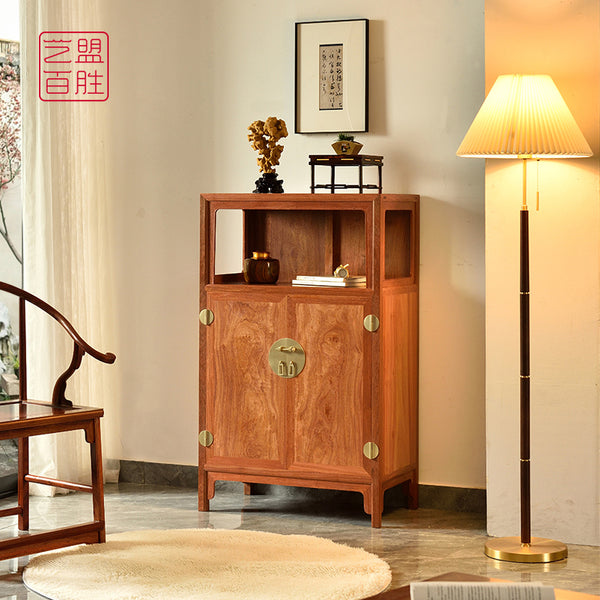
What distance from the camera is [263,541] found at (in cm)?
370

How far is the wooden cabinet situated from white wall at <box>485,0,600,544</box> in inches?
17.0

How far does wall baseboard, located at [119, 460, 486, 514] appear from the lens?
14.0 feet

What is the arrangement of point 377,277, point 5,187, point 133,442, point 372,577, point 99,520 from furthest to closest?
point 133,442
point 5,187
point 377,277
point 99,520
point 372,577

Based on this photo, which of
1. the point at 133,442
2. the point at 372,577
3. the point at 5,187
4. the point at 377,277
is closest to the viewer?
the point at 372,577

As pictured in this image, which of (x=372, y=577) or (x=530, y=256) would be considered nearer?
(x=372, y=577)

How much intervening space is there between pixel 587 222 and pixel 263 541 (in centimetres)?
161

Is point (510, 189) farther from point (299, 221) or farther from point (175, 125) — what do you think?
point (175, 125)

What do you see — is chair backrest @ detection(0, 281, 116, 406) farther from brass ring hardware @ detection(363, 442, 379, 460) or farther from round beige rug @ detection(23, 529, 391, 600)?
brass ring hardware @ detection(363, 442, 379, 460)

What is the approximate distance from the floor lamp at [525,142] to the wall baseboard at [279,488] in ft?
2.06

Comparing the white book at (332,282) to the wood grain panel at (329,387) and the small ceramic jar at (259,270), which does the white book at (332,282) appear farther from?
the small ceramic jar at (259,270)

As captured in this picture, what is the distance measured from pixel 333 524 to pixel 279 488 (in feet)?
1.81

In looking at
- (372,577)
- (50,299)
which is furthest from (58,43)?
(372,577)

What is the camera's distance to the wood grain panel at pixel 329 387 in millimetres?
3986

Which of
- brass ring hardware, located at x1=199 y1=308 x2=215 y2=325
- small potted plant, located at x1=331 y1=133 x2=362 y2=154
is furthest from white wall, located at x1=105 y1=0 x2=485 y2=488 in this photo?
brass ring hardware, located at x1=199 y1=308 x2=215 y2=325
